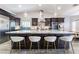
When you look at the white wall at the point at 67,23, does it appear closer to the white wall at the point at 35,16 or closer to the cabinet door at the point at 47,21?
the white wall at the point at 35,16

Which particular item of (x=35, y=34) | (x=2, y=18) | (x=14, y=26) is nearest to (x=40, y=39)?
(x=35, y=34)

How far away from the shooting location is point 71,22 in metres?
4.85

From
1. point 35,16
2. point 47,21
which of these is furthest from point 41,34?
point 35,16

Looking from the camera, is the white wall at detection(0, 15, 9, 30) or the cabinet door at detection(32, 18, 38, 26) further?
the cabinet door at detection(32, 18, 38, 26)

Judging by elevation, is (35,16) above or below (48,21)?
above

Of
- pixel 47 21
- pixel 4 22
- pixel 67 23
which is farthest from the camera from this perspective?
pixel 47 21

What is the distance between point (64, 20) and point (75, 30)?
23.4 inches

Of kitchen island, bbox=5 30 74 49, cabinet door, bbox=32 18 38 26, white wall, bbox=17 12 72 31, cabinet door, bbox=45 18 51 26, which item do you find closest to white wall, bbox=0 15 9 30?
kitchen island, bbox=5 30 74 49

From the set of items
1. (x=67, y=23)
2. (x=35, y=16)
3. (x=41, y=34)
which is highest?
(x=35, y=16)

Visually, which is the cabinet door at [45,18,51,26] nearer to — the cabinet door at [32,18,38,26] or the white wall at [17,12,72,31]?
the white wall at [17,12,72,31]

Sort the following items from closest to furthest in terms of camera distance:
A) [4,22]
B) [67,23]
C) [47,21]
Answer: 1. [4,22]
2. [67,23]
3. [47,21]

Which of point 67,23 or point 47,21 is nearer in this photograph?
point 67,23

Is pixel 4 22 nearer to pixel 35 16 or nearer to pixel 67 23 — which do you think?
pixel 35 16

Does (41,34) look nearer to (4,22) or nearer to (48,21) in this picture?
Answer: (48,21)
